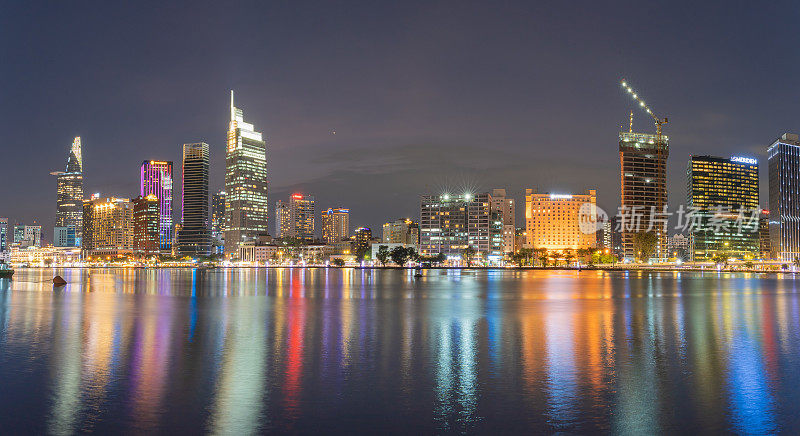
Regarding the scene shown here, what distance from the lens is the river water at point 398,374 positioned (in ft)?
52.7

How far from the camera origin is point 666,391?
1958 centimetres

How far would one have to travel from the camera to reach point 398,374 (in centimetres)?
2245

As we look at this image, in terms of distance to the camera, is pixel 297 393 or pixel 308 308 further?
pixel 308 308

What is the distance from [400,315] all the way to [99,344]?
21473 millimetres

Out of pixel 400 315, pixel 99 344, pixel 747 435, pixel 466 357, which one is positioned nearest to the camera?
pixel 747 435

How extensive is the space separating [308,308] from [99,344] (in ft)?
74.1

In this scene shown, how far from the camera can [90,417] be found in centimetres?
1631

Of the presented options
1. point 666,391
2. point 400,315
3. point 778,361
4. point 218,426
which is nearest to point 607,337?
point 778,361

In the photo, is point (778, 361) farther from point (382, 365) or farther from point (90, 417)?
point (90, 417)

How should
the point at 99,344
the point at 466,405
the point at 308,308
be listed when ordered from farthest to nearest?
1. the point at 308,308
2. the point at 99,344
3. the point at 466,405

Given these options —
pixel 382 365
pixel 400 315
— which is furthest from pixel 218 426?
pixel 400 315

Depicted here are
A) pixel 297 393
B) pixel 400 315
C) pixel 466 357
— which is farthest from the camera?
pixel 400 315

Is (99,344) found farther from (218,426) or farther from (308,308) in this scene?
(308,308)

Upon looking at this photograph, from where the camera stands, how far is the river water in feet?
52.7
